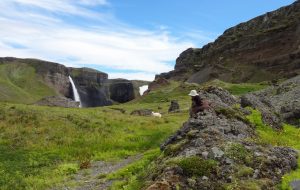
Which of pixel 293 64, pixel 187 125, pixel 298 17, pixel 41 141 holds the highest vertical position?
pixel 298 17

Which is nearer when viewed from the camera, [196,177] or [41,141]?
[196,177]

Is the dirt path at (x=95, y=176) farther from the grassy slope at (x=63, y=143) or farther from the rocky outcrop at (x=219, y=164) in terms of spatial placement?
the rocky outcrop at (x=219, y=164)

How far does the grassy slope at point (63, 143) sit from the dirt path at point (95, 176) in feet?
2.59

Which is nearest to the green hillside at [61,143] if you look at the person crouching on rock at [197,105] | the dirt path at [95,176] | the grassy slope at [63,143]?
the grassy slope at [63,143]

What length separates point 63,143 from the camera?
114ft

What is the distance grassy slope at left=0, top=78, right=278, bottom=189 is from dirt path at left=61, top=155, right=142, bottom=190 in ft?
2.59

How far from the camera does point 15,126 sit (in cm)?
3772

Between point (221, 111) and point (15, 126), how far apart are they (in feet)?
58.1

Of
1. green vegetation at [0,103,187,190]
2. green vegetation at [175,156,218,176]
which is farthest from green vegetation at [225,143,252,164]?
green vegetation at [0,103,187,190]

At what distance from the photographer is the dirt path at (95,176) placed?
74.7 feet

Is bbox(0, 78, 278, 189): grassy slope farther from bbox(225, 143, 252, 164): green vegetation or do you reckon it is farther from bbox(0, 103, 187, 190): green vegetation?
bbox(225, 143, 252, 164): green vegetation

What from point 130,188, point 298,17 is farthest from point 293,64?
point 130,188

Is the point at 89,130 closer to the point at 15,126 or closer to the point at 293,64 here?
the point at 15,126

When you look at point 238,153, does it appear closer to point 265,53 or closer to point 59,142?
point 59,142
